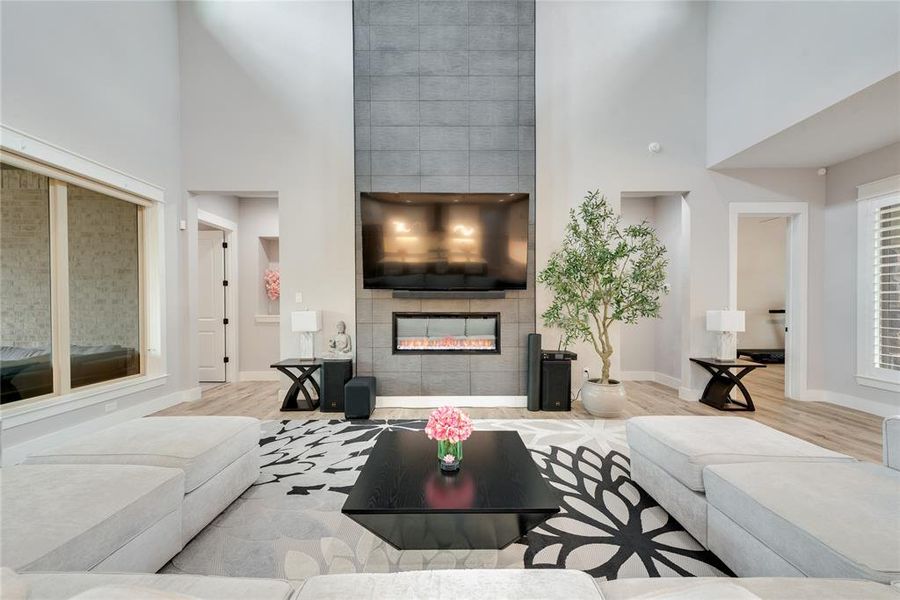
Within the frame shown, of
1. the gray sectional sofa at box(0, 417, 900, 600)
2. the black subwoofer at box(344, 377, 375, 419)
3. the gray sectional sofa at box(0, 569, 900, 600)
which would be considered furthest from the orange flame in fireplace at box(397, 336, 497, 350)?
the gray sectional sofa at box(0, 569, 900, 600)

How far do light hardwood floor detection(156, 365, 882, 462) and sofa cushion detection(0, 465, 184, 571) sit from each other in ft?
7.62

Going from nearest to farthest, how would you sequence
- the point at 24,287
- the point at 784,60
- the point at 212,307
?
the point at 24,287 → the point at 784,60 → the point at 212,307

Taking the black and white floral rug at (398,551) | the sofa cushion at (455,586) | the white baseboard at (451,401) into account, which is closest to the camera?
the sofa cushion at (455,586)

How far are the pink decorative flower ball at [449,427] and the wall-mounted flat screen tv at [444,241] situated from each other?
8.09 feet

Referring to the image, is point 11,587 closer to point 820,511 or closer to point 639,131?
point 820,511

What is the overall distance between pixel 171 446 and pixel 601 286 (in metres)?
3.74

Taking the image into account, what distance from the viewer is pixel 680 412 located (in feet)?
13.1

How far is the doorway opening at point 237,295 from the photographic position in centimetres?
546

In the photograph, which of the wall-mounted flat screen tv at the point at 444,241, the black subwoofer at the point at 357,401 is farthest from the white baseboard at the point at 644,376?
the black subwoofer at the point at 357,401

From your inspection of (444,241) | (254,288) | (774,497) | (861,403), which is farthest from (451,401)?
(861,403)

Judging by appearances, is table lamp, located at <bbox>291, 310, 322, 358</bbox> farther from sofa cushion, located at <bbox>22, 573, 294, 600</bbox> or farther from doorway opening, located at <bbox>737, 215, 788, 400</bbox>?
doorway opening, located at <bbox>737, 215, 788, 400</bbox>

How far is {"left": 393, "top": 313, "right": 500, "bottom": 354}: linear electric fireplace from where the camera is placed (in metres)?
4.48

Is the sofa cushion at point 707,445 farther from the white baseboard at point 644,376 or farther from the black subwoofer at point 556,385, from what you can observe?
the white baseboard at point 644,376

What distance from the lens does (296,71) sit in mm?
4469
